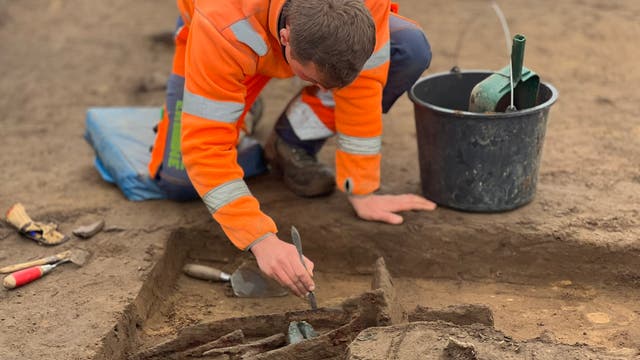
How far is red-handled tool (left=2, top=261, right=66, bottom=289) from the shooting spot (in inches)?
124

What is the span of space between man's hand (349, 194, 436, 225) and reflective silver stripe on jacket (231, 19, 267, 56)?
0.87m

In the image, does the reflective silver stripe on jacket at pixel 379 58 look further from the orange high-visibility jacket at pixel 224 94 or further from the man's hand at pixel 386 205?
the man's hand at pixel 386 205

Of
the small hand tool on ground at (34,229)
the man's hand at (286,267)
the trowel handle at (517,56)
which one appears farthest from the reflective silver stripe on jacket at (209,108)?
the trowel handle at (517,56)

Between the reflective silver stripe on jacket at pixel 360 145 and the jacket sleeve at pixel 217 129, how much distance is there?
58 centimetres

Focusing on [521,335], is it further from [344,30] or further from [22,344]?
[22,344]

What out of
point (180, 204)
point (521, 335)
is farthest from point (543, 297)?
point (180, 204)

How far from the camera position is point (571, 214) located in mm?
3479

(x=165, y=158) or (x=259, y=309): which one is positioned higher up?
(x=165, y=158)

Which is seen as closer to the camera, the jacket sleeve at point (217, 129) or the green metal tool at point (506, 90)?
the jacket sleeve at point (217, 129)

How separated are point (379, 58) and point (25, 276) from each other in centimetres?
156

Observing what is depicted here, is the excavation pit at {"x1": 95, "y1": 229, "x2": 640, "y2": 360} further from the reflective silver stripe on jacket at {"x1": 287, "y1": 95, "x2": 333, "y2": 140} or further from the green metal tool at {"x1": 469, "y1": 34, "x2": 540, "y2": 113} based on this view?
the green metal tool at {"x1": 469, "y1": 34, "x2": 540, "y2": 113}

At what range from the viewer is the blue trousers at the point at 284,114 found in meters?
3.51

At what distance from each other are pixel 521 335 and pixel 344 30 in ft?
4.25

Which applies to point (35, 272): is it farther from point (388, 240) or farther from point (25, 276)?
point (388, 240)
